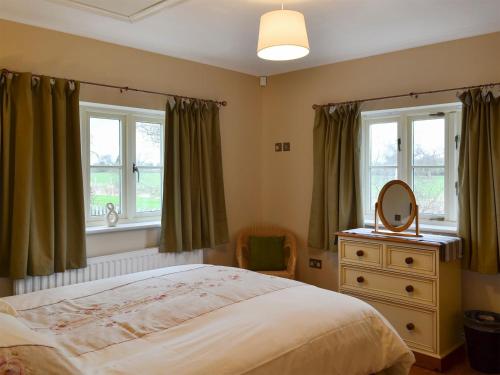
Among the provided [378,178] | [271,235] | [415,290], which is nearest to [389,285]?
[415,290]

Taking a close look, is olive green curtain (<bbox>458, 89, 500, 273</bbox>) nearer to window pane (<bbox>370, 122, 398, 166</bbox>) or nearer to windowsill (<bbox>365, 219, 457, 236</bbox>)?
windowsill (<bbox>365, 219, 457, 236</bbox>)

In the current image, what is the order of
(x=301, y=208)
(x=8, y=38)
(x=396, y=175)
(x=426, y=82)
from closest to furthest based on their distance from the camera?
(x=8, y=38), (x=426, y=82), (x=396, y=175), (x=301, y=208)

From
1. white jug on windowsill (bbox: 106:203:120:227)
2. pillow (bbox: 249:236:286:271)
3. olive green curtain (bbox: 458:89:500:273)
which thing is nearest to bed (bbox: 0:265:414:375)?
white jug on windowsill (bbox: 106:203:120:227)

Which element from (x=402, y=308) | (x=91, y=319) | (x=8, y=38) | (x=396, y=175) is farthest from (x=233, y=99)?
(x=91, y=319)

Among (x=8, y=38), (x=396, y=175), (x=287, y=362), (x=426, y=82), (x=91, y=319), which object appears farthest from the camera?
(x=396, y=175)

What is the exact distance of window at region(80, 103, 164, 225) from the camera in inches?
142

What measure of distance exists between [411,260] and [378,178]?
105cm

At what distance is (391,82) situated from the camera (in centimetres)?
382

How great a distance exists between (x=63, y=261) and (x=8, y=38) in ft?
5.16

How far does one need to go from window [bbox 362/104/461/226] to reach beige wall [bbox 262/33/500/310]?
8.1 inches

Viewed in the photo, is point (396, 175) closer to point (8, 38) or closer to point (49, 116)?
point (49, 116)

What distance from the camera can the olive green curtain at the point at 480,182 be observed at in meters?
3.21

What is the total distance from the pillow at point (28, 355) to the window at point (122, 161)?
2265mm

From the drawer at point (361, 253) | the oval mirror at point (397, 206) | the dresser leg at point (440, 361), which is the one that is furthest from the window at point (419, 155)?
the dresser leg at point (440, 361)
